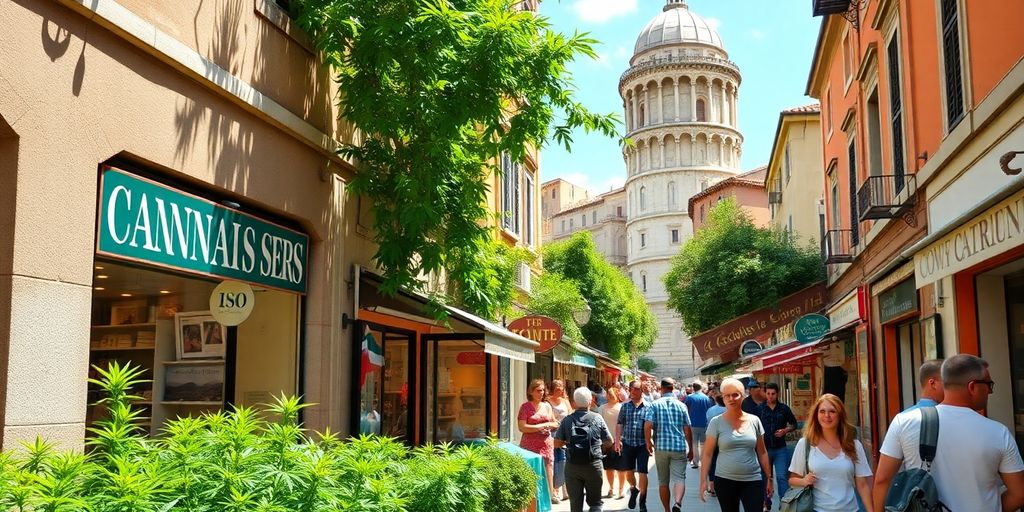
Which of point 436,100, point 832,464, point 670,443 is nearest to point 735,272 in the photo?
point 670,443

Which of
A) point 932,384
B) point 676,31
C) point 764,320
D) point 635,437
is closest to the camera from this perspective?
point 932,384

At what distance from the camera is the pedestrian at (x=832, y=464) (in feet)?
20.5

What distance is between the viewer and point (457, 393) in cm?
1364

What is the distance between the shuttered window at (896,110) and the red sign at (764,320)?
33.4 ft

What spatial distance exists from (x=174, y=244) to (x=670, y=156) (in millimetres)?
85498

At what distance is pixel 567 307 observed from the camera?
84.0ft

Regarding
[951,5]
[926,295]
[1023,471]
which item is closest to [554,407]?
[926,295]

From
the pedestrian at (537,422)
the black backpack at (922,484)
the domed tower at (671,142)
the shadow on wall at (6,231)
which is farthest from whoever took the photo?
the domed tower at (671,142)

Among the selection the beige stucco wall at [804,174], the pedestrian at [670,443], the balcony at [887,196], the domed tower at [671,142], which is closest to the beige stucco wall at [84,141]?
the pedestrian at [670,443]

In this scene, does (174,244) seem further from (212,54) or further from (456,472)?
(456,472)

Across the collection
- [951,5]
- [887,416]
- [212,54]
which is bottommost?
[887,416]

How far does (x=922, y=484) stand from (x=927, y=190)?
753 centimetres

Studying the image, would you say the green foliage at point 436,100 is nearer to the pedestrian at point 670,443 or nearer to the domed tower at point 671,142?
the pedestrian at point 670,443

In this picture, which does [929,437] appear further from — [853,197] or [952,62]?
[853,197]
